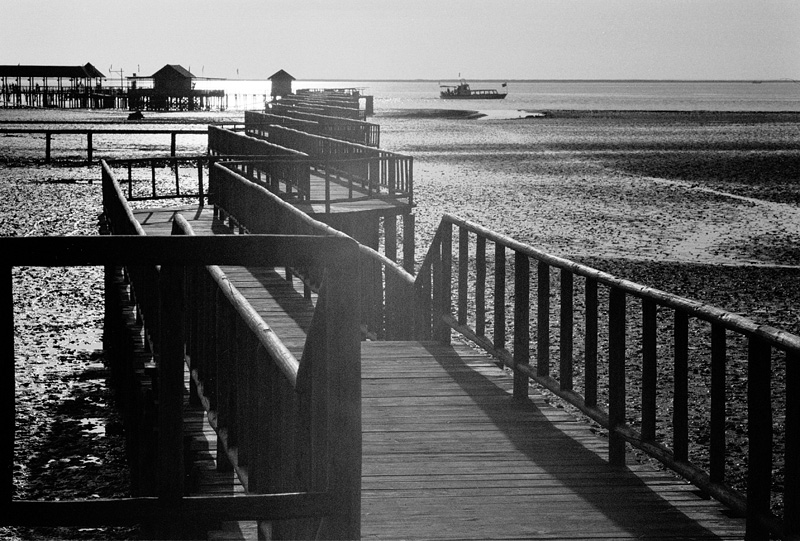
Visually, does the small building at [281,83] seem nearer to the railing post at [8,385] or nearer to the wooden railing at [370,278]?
the wooden railing at [370,278]

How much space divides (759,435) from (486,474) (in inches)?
65.9

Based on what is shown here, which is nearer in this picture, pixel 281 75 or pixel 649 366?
pixel 649 366

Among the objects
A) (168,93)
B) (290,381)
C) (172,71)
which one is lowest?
(290,381)

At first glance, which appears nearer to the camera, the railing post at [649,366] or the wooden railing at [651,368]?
the wooden railing at [651,368]

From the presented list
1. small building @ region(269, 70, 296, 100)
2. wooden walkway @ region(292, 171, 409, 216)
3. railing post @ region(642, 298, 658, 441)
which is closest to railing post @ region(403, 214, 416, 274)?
wooden walkway @ region(292, 171, 409, 216)

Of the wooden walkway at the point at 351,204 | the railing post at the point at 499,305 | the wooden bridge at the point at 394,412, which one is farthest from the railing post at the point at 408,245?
the railing post at the point at 499,305

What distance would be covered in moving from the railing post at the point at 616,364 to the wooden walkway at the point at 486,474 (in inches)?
6.4

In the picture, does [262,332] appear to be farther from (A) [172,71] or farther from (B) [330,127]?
(A) [172,71]

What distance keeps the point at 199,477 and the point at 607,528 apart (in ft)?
7.43

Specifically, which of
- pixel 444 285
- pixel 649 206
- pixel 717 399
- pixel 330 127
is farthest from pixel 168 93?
pixel 717 399

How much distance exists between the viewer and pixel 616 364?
18.5 ft

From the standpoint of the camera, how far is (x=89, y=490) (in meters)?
8.55

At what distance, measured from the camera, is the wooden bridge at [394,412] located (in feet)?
9.80

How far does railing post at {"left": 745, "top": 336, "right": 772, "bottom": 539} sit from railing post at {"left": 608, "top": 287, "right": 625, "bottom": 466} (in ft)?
4.40
